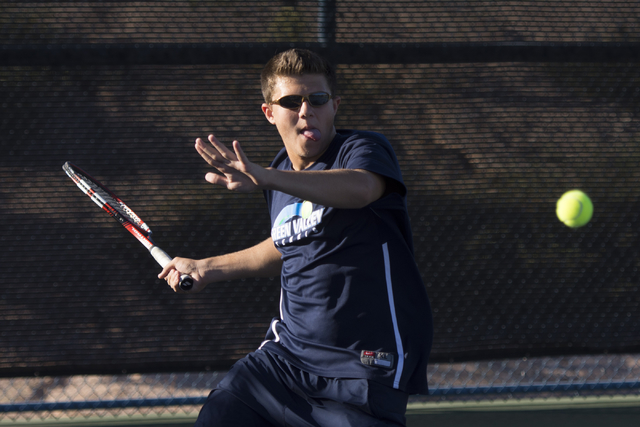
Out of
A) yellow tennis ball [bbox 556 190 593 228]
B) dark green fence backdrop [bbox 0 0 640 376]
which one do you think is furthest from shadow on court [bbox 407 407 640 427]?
yellow tennis ball [bbox 556 190 593 228]

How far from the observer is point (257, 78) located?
3074 millimetres

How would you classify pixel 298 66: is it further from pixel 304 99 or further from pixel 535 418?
pixel 535 418

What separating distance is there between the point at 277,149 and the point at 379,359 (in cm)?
181

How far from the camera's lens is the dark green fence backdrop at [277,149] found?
2.97 meters

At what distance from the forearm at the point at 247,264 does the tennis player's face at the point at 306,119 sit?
1.24 feet

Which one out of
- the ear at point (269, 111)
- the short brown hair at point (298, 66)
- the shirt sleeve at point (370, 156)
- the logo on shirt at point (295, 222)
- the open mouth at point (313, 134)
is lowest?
the logo on shirt at point (295, 222)

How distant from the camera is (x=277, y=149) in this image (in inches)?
124

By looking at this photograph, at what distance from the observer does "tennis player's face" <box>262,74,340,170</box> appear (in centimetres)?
167

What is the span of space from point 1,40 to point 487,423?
119 inches

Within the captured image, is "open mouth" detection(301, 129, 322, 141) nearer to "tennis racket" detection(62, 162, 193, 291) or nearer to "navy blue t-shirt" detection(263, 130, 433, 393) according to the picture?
"navy blue t-shirt" detection(263, 130, 433, 393)

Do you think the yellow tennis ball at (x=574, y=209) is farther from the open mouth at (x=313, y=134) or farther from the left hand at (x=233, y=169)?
the left hand at (x=233, y=169)

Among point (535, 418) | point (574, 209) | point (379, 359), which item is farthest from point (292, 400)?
point (574, 209)

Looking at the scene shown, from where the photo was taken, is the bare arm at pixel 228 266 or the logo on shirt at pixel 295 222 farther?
the bare arm at pixel 228 266

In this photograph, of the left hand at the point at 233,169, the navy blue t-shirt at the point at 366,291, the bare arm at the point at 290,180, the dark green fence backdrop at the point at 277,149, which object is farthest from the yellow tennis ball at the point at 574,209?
the left hand at the point at 233,169
